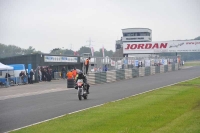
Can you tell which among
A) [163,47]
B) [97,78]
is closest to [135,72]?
[97,78]

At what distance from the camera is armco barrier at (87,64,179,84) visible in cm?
3578

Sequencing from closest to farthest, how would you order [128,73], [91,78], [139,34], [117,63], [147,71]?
[91,78], [117,63], [128,73], [147,71], [139,34]

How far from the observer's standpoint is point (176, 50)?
73375 mm

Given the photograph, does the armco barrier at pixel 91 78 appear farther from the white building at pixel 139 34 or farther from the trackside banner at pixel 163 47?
the white building at pixel 139 34

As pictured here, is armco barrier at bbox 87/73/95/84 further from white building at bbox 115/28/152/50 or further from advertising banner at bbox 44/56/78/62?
white building at bbox 115/28/152/50

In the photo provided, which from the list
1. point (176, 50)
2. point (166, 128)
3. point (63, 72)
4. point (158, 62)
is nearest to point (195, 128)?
point (166, 128)

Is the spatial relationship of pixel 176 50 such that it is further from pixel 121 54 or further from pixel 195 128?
pixel 195 128

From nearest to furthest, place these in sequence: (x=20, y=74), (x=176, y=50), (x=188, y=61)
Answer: (x=20, y=74)
(x=176, y=50)
(x=188, y=61)

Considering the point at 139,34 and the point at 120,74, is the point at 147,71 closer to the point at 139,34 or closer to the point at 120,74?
the point at 120,74

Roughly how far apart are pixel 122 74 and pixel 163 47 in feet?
111

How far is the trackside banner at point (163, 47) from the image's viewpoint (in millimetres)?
71125

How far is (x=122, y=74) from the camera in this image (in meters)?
42.2

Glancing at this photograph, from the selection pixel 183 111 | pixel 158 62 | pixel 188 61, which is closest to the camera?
pixel 183 111

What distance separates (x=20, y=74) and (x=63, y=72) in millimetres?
9924
